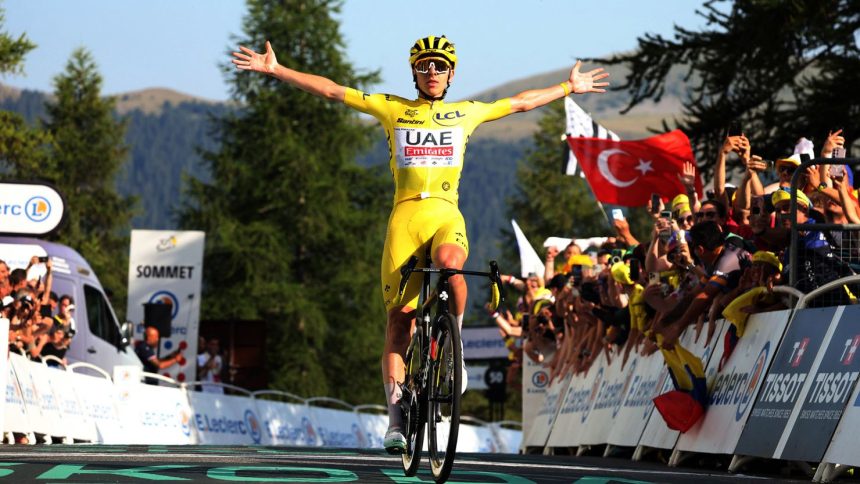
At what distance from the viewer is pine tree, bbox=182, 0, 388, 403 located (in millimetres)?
64062

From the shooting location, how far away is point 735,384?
13086 mm

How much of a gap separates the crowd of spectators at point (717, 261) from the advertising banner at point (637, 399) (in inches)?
7.0

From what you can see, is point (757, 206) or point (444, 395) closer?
point (444, 395)

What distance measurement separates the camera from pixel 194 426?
26.0 m

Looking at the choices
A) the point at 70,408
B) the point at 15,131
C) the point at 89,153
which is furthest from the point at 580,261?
the point at 89,153

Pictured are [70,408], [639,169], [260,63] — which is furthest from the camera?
[639,169]

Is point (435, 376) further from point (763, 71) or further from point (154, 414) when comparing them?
point (763, 71)

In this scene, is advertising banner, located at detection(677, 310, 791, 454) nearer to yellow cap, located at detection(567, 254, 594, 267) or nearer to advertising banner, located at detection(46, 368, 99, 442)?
yellow cap, located at detection(567, 254, 594, 267)

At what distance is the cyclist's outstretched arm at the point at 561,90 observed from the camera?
35.2 feet

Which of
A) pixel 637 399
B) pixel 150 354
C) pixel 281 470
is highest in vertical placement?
pixel 281 470

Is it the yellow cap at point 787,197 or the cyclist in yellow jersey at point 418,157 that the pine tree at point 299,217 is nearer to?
the yellow cap at point 787,197

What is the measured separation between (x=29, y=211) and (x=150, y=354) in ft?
19.7

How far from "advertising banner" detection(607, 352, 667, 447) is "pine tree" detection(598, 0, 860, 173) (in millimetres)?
9130

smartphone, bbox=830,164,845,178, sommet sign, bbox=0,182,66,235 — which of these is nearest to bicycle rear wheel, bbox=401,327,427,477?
smartphone, bbox=830,164,845,178
